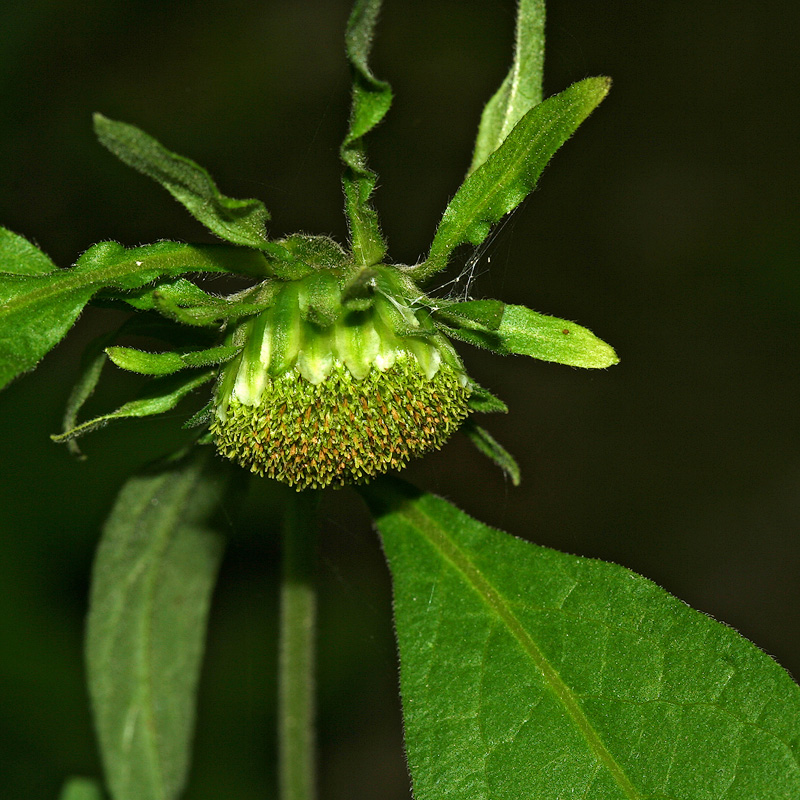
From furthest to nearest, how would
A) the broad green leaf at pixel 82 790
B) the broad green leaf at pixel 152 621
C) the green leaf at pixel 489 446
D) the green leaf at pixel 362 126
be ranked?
the broad green leaf at pixel 82 790, the broad green leaf at pixel 152 621, the green leaf at pixel 489 446, the green leaf at pixel 362 126

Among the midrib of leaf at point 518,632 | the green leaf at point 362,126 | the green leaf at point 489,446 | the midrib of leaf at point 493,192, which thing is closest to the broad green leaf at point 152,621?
the midrib of leaf at point 518,632

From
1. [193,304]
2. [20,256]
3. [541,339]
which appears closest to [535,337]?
[541,339]

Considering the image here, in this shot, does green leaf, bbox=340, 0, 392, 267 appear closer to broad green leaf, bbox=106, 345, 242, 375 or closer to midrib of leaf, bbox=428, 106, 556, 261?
midrib of leaf, bbox=428, 106, 556, 261

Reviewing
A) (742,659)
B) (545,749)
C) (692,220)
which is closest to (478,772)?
(545,749)

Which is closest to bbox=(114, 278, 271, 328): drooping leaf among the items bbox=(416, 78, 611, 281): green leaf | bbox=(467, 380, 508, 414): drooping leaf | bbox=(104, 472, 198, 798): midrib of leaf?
bbox=(416, 78, 611, 281): green leaf

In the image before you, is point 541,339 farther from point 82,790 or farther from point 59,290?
point 82,790

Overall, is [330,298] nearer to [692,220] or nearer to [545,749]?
[545,749]

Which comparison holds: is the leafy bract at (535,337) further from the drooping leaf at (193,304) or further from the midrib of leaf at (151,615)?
the midrib of leaf at (151,615)
